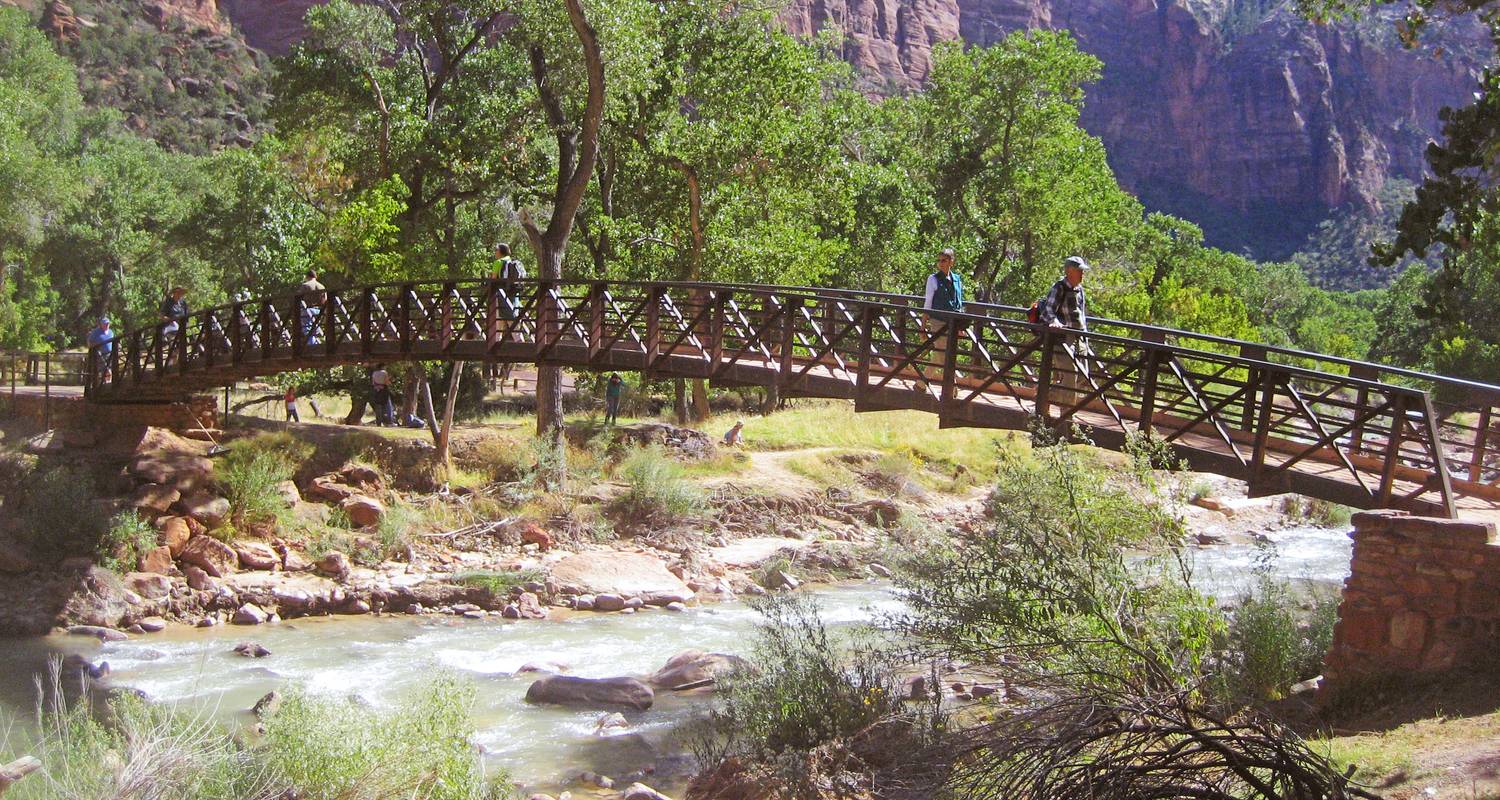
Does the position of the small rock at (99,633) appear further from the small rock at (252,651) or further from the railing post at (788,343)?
the railing post at (788,343)

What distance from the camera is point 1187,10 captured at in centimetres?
17000

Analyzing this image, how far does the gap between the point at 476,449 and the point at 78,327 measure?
110 ft

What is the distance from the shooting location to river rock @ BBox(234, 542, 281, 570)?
18922 millimetres

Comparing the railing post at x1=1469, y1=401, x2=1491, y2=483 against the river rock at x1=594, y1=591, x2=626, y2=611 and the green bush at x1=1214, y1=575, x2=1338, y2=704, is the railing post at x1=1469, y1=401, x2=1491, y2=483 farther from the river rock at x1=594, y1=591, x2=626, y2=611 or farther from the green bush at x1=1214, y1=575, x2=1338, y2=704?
the river rock at x1=594, y1=591, x2=626, y2=611

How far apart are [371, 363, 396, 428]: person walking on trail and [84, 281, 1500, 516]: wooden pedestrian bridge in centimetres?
496

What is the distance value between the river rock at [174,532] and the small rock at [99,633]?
2.40 m

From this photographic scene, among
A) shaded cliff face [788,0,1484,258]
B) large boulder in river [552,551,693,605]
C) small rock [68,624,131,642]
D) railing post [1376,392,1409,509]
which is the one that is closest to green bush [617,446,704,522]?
large boulder in river [552,551,693,605]

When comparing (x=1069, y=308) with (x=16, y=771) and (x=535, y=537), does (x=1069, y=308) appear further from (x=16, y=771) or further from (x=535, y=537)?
(x=535, y=537)

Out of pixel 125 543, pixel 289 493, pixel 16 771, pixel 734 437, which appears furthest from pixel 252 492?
pixel 16 771

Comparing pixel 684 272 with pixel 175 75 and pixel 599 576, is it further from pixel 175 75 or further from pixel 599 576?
pixel 175 75

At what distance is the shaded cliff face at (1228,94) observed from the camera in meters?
145

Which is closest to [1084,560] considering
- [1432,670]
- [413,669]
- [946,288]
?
[1432,670]

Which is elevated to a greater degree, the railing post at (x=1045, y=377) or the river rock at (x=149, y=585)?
the railing post at (x=1045, y=377)

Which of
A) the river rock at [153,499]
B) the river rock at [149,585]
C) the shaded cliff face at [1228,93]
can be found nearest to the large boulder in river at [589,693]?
the river rock at [149,585]
